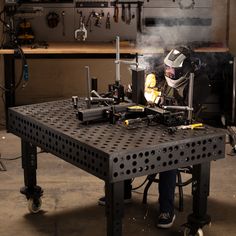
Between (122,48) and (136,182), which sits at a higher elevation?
(122,48)

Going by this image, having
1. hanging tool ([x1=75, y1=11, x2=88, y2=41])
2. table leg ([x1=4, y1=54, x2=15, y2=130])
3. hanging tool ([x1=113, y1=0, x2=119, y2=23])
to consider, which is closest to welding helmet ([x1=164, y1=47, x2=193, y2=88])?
table leg ([x1=4, y1=54, x2=15, y2=130])

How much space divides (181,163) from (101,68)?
10.3ft

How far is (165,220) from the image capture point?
289cm

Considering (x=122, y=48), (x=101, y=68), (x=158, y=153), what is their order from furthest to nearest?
(x=101, y=68), (x=122, y=48), (x=158, y=153)

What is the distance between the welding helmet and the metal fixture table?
536 mm

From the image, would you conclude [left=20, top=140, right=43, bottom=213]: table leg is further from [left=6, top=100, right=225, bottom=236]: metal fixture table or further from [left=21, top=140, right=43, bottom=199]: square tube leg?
[left=6, top=100, right=225, bottom=236]: metal fixture table

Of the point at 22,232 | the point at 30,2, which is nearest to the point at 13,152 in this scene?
the point at 22,232

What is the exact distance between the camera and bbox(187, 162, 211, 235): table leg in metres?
2.48

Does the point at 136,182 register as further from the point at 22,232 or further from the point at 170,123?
the point at 170,123

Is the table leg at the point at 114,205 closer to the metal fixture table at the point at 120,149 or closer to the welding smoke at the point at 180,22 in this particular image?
the metal fixture table at the point at 120,149

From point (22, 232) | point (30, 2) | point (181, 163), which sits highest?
point (30, 2)

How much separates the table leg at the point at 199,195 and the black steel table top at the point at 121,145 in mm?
118

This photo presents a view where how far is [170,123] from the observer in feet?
8.02

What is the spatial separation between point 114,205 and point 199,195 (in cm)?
49
